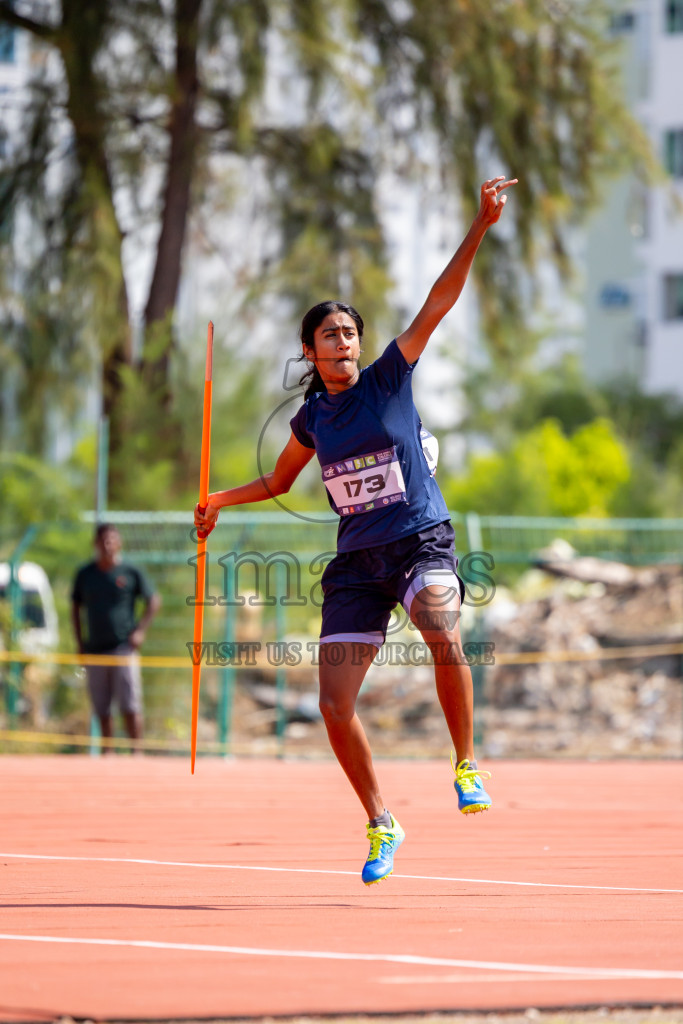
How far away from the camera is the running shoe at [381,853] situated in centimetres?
492

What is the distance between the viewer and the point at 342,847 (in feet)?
Answer: 21.5

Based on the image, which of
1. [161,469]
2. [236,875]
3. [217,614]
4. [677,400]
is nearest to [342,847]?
[236,875]

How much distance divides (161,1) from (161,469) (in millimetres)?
5525

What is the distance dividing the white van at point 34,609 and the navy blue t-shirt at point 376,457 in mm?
9192

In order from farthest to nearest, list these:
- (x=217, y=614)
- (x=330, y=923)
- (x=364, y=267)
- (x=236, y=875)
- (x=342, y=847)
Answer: (x=364, y=267), (x=217, y=614), (x=342, y=847), (x=236, y=875), (x=330, y=923)

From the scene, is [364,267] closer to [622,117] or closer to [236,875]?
[622,117]

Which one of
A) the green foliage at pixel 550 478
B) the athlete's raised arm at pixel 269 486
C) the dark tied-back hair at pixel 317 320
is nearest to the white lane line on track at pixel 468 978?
the athlete's raised arm at pixel 269 486

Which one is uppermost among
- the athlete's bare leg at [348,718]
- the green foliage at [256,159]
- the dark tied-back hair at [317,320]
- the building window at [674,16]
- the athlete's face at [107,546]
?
the building window at [674,16]

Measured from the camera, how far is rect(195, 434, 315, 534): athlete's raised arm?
18.0 ft

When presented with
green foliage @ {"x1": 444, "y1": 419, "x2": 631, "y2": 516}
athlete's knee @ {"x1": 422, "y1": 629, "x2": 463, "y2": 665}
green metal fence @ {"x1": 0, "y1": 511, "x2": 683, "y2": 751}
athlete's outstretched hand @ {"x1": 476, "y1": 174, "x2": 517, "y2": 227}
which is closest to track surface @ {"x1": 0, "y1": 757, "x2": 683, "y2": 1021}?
athlete's knee @ {"x1": 422, "y1": 629, "x2": 463, "y2": 665}

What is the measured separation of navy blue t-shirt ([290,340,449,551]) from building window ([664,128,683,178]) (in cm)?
3760

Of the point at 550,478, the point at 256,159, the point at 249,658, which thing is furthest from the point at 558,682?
the point at 550,478

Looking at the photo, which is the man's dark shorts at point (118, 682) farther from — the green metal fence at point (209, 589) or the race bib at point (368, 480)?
the race bib at point (368, 480)

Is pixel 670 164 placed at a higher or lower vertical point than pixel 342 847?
higher
